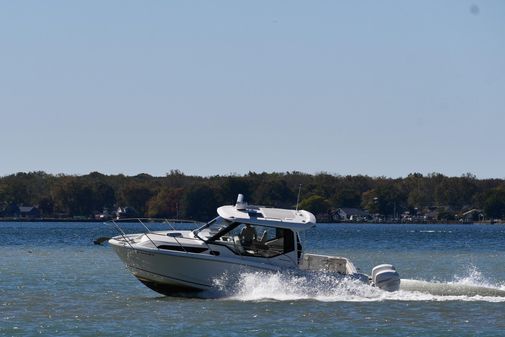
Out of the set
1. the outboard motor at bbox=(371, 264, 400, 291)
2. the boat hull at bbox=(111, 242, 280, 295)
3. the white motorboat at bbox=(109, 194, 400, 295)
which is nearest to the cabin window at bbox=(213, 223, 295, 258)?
the white motorboat at bbox=(109, 194, 400, 295)

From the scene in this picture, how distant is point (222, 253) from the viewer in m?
33.2

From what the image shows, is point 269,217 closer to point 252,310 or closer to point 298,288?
point 298,288

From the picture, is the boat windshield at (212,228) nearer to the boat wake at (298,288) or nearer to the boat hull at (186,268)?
the boat hull at (186,268)

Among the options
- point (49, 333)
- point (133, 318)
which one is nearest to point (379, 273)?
point (133, 318)

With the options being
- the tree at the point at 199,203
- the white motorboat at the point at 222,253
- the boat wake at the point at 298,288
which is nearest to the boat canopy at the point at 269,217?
the white motorboat at the point at 222,253

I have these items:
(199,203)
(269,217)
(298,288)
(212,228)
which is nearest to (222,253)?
(212,228)

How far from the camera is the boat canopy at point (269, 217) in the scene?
3356cm

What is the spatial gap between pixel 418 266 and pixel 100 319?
28.7 m

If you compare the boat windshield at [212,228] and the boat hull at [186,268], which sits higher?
the boat windshield at [212,228]

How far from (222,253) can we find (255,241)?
3.48ft

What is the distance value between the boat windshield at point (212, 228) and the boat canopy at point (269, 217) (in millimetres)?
212

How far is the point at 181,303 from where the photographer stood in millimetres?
32906

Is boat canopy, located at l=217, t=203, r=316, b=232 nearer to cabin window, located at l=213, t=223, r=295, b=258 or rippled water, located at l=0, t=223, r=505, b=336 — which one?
cabin window, located at l=213, t=223, r=295, b=258

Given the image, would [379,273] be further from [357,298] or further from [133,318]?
[133,318]
